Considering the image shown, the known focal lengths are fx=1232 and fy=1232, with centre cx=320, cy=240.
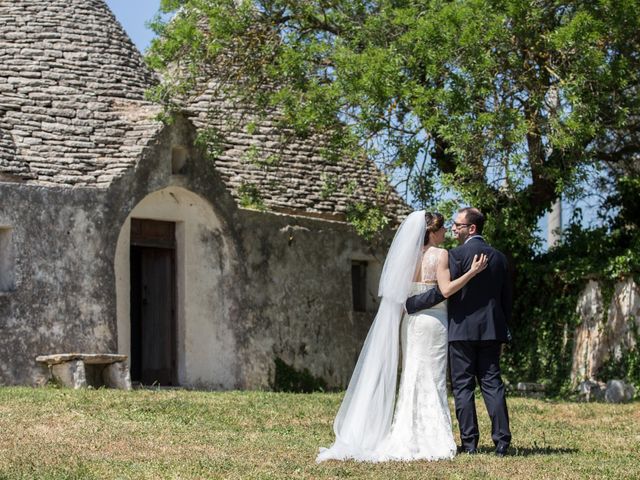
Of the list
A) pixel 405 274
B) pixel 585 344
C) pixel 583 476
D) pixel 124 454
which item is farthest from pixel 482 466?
pixel 585 344

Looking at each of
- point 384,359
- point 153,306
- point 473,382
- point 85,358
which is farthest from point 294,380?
point 473,382

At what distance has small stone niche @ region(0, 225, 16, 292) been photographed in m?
17.2

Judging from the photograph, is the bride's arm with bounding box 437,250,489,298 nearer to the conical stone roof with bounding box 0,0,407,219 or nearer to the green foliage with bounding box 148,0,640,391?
the green foliage with bounding box 148,0,640,391

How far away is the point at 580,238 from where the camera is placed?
20.4m

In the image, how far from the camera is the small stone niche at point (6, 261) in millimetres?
17188

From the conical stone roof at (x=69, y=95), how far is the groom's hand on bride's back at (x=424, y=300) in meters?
8.88

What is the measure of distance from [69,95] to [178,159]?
80.5 inches

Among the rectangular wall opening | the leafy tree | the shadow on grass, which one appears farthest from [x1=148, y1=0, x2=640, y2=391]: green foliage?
the shadow on grass

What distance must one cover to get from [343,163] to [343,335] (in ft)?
11.6

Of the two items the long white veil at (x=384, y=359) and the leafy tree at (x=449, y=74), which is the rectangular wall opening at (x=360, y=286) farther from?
the long white veil at (x=384, y=359)

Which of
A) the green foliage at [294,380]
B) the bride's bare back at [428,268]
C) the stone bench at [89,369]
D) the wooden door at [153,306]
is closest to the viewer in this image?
the bride's bare back at [428,268]

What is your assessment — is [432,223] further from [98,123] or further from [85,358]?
[98,123]

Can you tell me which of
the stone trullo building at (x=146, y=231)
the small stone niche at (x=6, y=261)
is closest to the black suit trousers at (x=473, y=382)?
the stone trullo building at (x=146, y=231)

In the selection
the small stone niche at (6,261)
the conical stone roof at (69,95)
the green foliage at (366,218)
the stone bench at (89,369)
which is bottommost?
the stone bench at (89,369)
